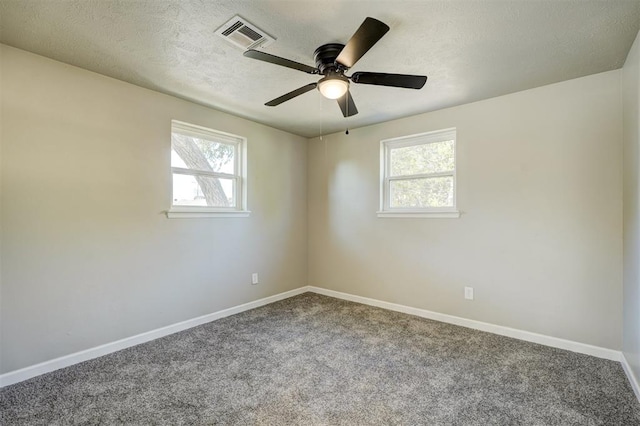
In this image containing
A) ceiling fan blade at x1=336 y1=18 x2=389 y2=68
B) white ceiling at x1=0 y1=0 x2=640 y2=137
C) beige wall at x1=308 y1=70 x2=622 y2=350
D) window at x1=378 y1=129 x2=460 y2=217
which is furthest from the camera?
window at x1=378 y1=129 x2=460 y2=217

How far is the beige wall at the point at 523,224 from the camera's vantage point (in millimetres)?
2549

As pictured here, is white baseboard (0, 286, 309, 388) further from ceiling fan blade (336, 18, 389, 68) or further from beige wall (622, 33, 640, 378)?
beige wall (622, 33, 640, 378)

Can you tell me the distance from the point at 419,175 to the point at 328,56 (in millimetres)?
2013

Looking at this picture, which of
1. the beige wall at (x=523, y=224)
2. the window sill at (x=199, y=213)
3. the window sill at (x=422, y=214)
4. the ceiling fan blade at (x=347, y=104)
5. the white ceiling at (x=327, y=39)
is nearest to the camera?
the white ceiling at (x=327, y=39)

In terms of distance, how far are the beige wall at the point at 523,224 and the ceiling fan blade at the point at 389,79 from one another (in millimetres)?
1531

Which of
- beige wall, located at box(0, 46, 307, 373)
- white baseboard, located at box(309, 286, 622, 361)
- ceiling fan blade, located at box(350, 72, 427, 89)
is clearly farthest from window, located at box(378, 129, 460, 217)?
Result: beige wall, located at box(0, 46, 307, 373)

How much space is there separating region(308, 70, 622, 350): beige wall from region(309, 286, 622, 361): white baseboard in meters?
0.05

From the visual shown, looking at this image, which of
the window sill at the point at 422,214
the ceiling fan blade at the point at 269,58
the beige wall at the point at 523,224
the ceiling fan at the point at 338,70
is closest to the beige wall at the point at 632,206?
the beige wall at the point at 523,224

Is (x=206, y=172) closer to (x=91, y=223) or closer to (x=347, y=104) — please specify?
(x=91, y=223)

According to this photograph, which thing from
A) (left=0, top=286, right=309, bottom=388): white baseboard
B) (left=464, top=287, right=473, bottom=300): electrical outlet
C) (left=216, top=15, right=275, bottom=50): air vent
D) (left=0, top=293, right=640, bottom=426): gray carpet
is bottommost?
(left=0, top=293, right=640, bottom=426): gray carpet

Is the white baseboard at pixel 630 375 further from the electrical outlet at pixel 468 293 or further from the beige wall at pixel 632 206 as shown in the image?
the electrical outlet at pixel 468 293

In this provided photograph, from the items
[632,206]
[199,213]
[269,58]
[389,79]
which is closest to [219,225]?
[199,213]

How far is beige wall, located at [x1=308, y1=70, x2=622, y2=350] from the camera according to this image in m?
2.55

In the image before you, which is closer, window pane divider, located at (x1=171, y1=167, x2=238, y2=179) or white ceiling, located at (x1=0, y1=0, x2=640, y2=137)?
white ceiling, located at (x1=0, y1=0, x2=640, y2=137)
